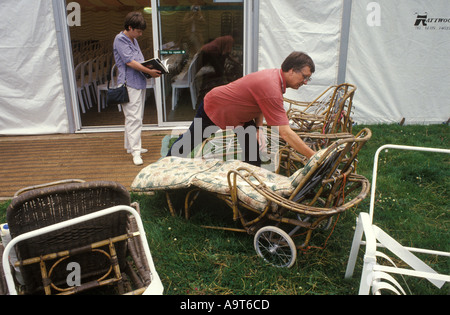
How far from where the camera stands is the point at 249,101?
11.6 ft

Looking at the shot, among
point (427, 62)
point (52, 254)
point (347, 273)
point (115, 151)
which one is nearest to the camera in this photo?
point (52, 254)

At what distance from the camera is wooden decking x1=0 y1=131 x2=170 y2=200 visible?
4484mm

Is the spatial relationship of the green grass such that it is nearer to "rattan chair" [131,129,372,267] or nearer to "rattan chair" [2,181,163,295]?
"rattan chair" [131,129,372,267]

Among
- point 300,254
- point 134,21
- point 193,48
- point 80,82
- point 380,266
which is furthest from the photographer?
point 80,82

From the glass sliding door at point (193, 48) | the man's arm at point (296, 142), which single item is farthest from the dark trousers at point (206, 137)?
the glass sliding door at point (193, 48)

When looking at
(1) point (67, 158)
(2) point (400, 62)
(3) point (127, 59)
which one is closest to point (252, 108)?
(3) point (127, 59)

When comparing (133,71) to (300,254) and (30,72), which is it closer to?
(30,72)

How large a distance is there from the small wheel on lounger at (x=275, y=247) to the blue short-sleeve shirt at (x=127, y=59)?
2.75 metres

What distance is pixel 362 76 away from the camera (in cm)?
643

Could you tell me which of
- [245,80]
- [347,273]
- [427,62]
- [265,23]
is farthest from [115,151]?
[427,62]

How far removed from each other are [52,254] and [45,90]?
16.1 ft

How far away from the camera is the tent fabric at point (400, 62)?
20.2 ft

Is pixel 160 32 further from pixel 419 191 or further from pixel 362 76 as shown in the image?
pixel 419 191

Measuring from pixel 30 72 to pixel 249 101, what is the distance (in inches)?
165
